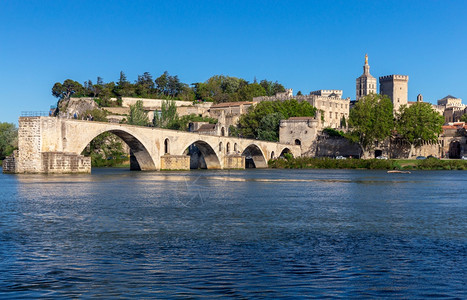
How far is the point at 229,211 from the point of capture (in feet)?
72.4

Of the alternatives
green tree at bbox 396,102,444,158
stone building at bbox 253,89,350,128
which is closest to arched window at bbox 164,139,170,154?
green tree at bbox 396,102,444,158

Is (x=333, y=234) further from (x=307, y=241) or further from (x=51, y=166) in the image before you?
(x=51, y=166)

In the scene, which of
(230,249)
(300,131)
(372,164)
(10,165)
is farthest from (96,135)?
(300,131)

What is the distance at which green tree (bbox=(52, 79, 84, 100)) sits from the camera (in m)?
120

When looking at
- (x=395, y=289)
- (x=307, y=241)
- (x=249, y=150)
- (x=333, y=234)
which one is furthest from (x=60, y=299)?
(x=249, y=150)

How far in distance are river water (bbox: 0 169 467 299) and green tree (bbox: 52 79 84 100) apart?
99.2m

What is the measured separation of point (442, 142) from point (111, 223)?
84317 millimetres

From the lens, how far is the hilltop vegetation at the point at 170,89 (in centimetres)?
11906

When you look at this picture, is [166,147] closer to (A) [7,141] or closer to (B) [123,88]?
(A) [7,141]

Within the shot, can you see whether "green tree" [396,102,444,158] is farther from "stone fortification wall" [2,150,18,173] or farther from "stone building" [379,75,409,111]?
"stone fortification wall" [2,150,18,173]

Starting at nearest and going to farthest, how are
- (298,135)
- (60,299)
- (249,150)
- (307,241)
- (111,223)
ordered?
(60,299) → (307,241) → (111,223) → (249,150) → (298,135)

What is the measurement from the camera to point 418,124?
88.3 meters

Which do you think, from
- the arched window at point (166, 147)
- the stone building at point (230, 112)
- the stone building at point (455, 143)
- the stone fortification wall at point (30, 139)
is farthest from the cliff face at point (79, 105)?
the stone building at point (455, 143)

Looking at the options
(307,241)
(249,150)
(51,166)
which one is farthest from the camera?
(249,150)
